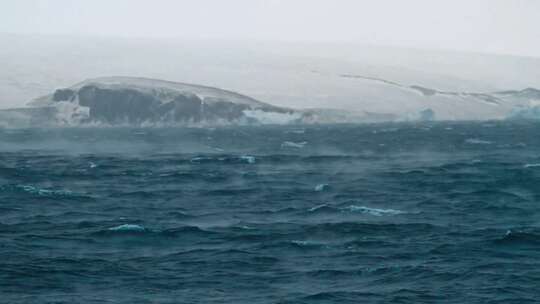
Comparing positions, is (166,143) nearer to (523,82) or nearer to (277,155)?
(277,155)

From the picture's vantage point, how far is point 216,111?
392ft

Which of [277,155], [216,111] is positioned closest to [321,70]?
[216,111]

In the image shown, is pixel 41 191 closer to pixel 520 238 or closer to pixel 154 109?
pixel 520 238

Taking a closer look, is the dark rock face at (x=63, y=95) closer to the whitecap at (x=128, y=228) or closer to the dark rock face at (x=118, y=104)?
the dark rock face at (x=118, y=104)

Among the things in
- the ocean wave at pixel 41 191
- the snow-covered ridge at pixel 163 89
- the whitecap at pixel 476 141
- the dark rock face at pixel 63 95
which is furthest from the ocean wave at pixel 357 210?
the dark rock face at pixel 63 95

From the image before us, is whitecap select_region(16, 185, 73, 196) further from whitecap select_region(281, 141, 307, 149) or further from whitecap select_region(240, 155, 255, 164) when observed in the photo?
whitecap select_region(281, 141, 307, 149)

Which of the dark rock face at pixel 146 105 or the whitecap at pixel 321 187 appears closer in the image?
the whitecap at pixel 321 187

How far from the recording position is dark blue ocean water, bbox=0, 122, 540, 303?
20.2 meters

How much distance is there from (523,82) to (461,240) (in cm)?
14563

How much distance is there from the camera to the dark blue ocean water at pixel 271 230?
2025 centimetres

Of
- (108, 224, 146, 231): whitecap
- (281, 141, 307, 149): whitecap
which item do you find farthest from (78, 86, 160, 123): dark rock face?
(108, 224, 146, 231): whitecap

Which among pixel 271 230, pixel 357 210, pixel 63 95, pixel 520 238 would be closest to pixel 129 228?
pixel 271 230

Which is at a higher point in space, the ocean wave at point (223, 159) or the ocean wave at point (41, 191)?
the ocean wave at point (41, 191)

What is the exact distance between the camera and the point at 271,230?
28.1m
